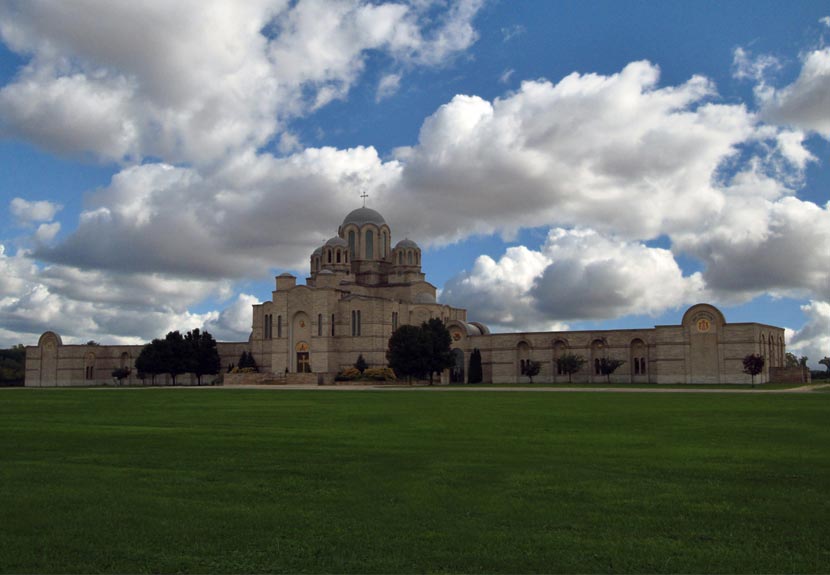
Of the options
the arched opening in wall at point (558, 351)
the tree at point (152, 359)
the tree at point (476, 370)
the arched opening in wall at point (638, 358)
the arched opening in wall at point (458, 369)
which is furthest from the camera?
the tree at point (152, 359)

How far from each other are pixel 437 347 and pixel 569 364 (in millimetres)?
11739

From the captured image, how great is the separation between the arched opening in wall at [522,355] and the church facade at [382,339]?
10 cm

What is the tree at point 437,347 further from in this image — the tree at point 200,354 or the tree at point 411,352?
the tree at point 200,354

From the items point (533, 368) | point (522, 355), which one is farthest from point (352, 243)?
point (533, 368)

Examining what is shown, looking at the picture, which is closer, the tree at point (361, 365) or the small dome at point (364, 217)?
the tree at point (361, 365)

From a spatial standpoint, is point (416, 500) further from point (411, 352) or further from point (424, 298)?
point (424, 298)

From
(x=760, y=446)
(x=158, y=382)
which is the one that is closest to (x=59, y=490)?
(x=760, y=446)

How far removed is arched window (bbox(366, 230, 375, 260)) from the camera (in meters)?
87.5

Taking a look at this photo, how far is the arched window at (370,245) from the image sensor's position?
87500 mm

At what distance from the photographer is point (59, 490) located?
36.4ft

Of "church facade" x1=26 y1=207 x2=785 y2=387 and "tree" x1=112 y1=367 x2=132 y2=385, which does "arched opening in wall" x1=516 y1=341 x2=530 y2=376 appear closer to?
"church facade" x1=26 y1=207 x2=785 y2=387

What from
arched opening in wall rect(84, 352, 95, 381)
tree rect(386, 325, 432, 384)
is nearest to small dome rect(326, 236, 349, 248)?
tree rect(386, 325, 432, 384)

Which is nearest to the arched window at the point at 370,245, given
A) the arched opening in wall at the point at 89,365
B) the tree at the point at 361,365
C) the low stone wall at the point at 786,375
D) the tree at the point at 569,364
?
the tree at the point at 361,365

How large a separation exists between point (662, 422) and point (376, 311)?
55.0 metres
